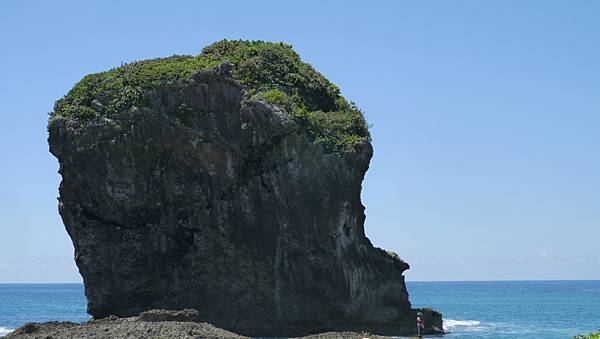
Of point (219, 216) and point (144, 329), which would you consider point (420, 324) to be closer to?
point (219, 216)

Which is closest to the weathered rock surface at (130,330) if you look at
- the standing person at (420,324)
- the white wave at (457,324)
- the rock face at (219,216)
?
the rock face at (219,216)

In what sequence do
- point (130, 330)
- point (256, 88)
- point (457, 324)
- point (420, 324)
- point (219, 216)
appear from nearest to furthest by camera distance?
point (130, 330)
point (219, 216)
point (420, 324)
point (256, 88)
point (457, 324)

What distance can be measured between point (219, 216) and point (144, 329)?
13.1 meters

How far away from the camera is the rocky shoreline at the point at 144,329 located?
4366cm

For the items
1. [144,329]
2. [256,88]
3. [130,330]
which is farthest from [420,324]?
[130,330]

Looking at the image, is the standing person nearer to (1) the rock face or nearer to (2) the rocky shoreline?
(1) the rock face

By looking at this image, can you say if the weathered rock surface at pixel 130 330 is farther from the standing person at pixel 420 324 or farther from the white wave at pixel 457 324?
the white wave at pixel 457 324

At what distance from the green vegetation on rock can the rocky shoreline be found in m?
13.1

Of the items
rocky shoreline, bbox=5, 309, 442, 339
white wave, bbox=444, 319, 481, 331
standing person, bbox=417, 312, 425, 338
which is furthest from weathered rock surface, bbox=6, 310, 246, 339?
white wave, bbox=444, 319, 481, 331

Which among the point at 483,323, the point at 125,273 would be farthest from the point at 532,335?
the point at 125,273

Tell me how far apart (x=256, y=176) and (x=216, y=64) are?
756 cm

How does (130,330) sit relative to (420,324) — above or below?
below

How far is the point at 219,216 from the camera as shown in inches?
2231

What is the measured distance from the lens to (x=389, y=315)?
58375 mm
